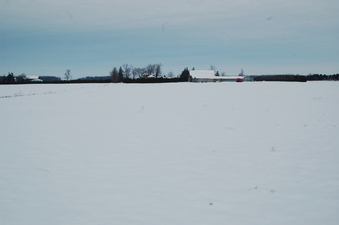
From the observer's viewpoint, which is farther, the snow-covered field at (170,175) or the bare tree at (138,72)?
the bare tree at (138,72)

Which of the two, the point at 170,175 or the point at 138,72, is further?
the point at 138,72

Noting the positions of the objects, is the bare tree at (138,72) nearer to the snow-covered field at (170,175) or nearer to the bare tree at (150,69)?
the bare tree at (150,69)

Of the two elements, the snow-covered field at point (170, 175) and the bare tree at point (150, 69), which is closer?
the snow-covered field at point (170, 175)

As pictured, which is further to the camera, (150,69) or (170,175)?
(150,69)

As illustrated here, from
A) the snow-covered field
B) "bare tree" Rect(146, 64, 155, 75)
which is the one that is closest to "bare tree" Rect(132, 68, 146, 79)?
"bare tree" Rect(146, 64, 155, 75)

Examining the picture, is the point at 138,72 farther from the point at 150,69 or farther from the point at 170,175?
the point at 170,175

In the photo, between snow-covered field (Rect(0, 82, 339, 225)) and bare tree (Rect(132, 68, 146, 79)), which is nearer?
snow-covered field (Rect(0, 82, 339, 225))

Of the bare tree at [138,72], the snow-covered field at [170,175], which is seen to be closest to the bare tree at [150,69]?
the bare tree at [138,72]

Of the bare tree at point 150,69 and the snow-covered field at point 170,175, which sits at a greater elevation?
the bare tree at point 150,69

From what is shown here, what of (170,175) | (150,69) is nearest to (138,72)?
(150,69)

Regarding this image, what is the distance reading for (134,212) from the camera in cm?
526

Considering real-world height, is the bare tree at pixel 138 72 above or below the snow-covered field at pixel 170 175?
above

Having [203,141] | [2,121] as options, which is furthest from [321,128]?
[2,121]

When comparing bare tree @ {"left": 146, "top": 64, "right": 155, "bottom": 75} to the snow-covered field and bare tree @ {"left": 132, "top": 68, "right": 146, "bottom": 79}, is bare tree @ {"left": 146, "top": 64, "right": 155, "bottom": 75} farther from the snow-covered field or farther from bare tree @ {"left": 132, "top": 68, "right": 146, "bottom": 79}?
the snow-covered field
